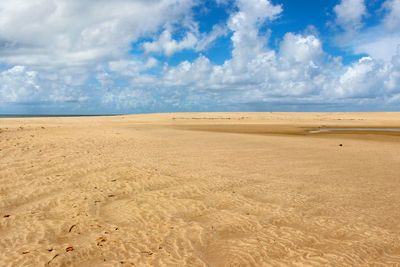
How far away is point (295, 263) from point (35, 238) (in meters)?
4.68

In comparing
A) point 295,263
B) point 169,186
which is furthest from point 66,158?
point 295,263

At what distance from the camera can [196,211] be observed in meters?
6.55

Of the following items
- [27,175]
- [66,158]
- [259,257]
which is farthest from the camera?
[66,158]

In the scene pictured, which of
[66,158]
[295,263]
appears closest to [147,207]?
[295,263]

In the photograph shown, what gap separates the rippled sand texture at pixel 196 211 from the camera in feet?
15.2

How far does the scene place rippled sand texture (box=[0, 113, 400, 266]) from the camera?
15.2 ft

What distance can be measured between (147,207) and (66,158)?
665 centimetres

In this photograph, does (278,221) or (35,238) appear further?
(278,221)

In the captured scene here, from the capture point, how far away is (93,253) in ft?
15.2

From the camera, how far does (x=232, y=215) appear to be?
20.4 ft

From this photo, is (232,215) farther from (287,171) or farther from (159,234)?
(287,171)

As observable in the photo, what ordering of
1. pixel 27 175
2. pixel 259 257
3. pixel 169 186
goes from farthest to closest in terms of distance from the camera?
pixel 27 175 → pixel 169 186 → pixel 259 257

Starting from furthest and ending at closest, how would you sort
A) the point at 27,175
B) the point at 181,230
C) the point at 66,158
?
the point at 66,158
the point at 27,175
the point at 181,230

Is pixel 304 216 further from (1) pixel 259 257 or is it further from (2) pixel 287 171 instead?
(2) pixel 287 171
